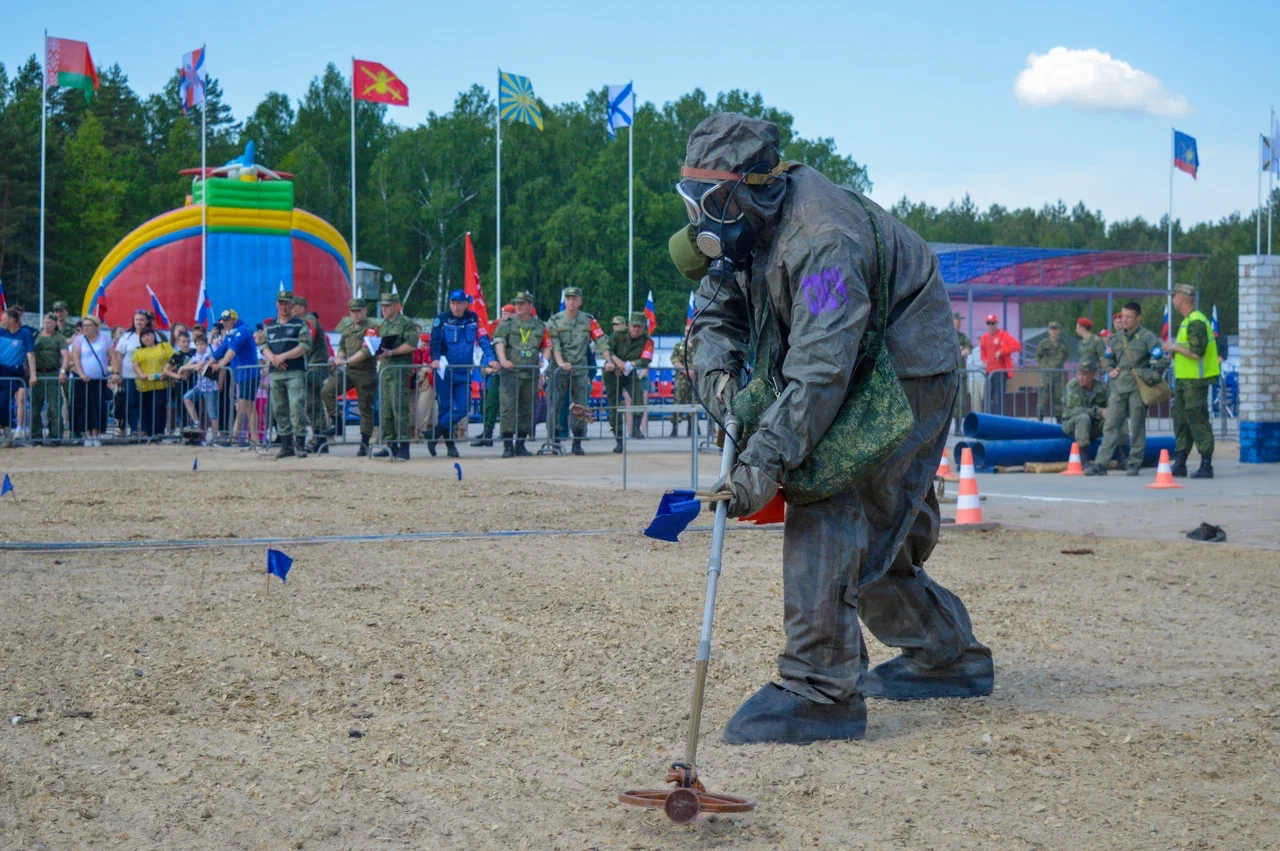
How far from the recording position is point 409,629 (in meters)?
5.54

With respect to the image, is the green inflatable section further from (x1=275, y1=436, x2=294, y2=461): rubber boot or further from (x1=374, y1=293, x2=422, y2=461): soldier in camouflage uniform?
(x1=275, y1=436, x2=294, y2=461): rubber boot

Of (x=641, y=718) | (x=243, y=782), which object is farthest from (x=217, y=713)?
(x=641, y=718)

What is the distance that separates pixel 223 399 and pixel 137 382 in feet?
5.36

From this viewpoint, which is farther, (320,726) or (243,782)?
(320,726)

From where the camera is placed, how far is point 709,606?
3518mm

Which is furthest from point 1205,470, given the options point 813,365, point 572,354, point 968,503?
point 813,365

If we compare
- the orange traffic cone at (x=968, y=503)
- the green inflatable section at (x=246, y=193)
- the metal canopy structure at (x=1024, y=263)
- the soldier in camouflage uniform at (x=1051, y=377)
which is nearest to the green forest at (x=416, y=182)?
the metal canopy structure at (x=1024, y=263)

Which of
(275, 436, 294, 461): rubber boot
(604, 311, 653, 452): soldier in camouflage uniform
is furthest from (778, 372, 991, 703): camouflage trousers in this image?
(604, 311, 653, 452): soldier in camouflage uniform

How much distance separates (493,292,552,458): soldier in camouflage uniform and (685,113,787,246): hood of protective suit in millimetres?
13193

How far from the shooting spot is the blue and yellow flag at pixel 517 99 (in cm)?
3356

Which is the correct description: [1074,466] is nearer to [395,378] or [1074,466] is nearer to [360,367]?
[395,378]

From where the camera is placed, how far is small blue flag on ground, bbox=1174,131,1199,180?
38.9m

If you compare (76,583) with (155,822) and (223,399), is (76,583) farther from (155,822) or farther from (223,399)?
(223,399)

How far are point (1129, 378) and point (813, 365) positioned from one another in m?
11.7
